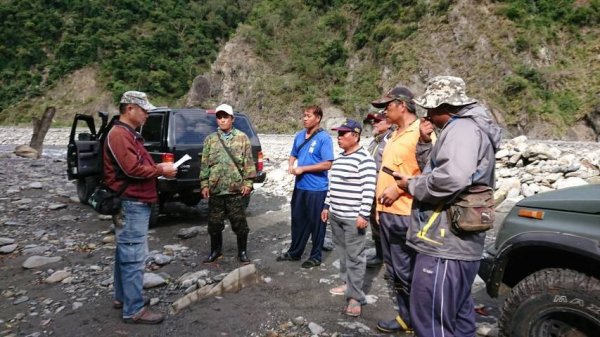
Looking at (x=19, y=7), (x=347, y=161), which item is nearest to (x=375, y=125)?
(x=347, y=161)

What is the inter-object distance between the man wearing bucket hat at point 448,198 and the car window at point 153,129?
471 centimetres

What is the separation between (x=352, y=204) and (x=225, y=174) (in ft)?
5.44

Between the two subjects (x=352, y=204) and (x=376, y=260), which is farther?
(x=376, y=260)

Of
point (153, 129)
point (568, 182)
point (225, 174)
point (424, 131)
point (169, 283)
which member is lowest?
point (169, 283)

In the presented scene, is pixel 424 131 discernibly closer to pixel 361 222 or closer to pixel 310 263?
pixel 361 222

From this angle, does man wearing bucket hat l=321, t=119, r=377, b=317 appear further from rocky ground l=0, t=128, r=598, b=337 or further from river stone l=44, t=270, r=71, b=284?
river stone l=44, t=270, r=71, b=284

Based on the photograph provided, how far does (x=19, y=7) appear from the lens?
58.7 metres

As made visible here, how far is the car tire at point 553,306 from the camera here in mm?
2057

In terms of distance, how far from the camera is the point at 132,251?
10.1 ft

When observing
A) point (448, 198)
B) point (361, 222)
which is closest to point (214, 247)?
point (361, 222)

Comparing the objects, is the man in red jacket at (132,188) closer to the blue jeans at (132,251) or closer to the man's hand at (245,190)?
the blue jeans at (132,251)

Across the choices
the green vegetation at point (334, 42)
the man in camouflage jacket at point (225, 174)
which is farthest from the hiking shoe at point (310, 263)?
the green vegetation at point (334, 42)

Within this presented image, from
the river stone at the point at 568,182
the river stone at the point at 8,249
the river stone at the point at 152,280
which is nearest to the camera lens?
the river stone at the point at 152,280

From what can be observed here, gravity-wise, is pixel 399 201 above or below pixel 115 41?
below
